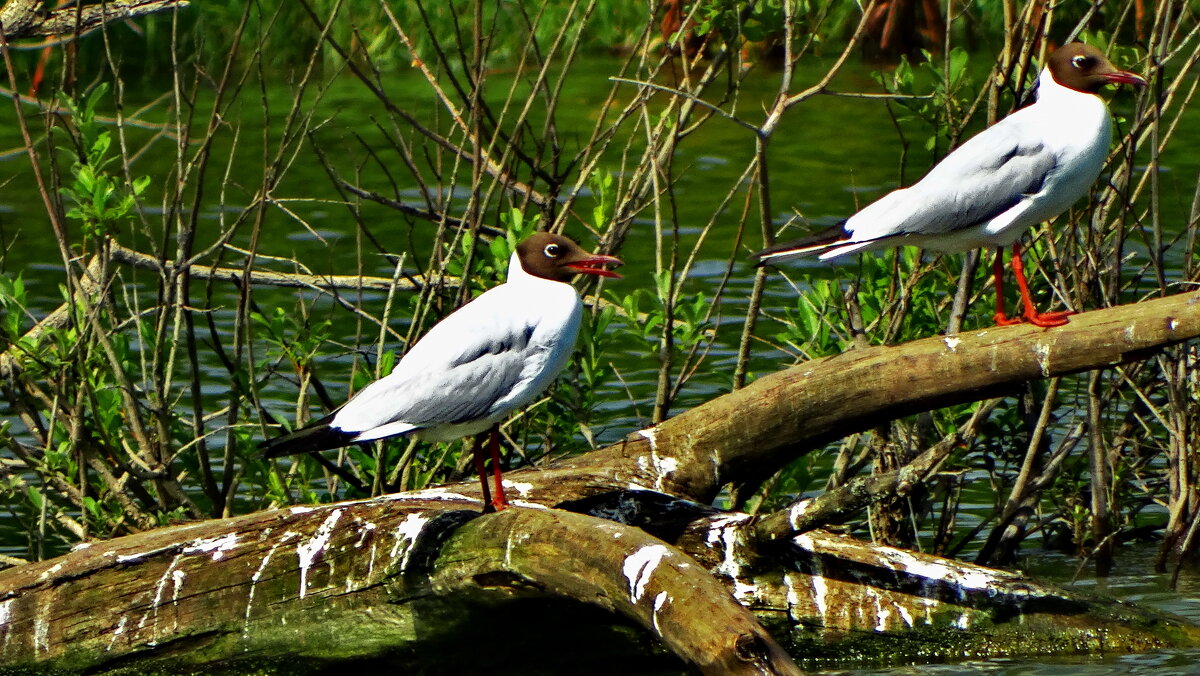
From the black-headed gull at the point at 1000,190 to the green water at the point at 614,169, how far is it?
1156 mm

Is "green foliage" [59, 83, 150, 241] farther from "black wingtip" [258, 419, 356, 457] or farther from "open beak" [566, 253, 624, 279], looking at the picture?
"open beak" [566, 253, 624, 279]

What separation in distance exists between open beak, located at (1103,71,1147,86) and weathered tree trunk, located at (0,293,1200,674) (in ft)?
3.30

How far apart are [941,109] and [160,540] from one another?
323 centimetres

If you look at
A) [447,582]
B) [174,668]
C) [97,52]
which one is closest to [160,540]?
[174,668]

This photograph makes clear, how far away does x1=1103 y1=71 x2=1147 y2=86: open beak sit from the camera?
5.32 m

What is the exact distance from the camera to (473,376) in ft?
16.3

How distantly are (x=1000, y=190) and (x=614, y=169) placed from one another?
9.15 metres

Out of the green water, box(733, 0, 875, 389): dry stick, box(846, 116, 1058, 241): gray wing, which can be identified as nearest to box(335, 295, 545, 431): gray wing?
box(733, 0, 875, 389): dry stick

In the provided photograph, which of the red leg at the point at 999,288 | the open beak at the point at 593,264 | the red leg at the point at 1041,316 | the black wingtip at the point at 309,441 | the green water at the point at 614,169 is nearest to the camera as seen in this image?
the black wingtip at the point at 309,441

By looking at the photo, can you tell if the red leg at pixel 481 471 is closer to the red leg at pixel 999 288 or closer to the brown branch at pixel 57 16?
the red leg at pixel 999 288

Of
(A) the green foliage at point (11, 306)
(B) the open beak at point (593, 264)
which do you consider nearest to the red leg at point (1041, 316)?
(B) the open beak at point (593, 264)

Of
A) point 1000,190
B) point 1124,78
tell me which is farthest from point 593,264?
point 1124,78

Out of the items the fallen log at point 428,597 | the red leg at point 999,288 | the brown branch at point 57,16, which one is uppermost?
the brown branch at point 57,16

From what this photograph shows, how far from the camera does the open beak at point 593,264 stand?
17.2ft
